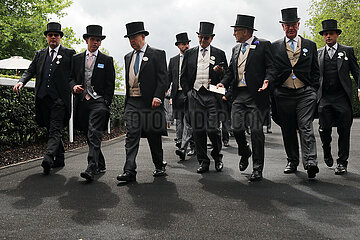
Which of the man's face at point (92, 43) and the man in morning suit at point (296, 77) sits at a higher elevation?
the man's face at point (92, 43)

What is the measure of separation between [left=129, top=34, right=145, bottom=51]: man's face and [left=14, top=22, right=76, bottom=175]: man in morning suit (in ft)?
4.13

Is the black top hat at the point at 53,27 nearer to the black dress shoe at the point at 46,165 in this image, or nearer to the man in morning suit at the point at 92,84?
the man in morning suit at the point at 92,84

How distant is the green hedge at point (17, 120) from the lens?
28.7 ft

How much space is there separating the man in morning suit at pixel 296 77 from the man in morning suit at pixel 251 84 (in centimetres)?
22

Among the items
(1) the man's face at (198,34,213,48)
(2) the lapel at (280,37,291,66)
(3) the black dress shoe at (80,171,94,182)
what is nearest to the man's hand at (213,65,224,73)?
(1) the man's face at (198,34,213,48)

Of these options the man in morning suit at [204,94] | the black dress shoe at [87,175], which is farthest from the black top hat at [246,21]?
the black dress shoe at [87,175]

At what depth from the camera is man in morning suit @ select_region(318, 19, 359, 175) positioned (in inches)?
270

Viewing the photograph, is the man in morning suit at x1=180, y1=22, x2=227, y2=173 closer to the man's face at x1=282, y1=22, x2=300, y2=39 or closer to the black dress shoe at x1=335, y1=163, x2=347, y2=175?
the man's face at x1=282, y1=22, x2=300, y2=39

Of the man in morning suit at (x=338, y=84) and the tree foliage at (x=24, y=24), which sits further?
the tree foliage at (x=24, y=24)

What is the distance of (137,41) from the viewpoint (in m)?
6.43

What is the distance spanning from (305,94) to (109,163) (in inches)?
144

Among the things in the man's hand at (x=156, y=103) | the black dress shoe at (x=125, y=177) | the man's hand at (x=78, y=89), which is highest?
the man's hand at (x=78, y=89)

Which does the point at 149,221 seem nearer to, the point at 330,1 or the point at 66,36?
the point at 66,36

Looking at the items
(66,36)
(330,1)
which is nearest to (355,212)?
(66,36)
